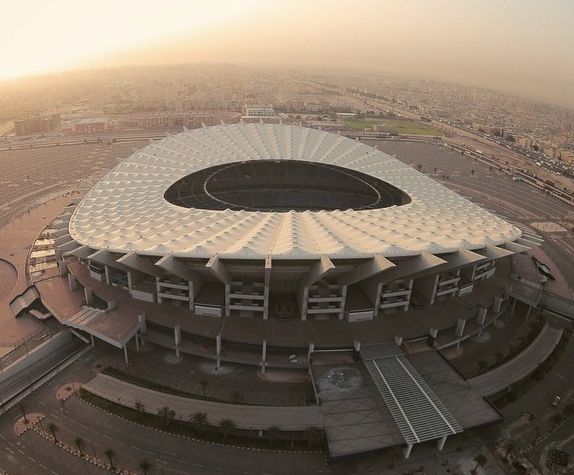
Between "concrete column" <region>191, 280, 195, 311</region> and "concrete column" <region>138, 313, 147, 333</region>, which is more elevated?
"concrete column" <region>191, 280, 195, 311</region>

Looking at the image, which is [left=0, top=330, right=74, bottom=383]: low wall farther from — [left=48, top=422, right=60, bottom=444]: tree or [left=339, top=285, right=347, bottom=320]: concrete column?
[left=339, top=285, right=347, bottom=320]: concrete column

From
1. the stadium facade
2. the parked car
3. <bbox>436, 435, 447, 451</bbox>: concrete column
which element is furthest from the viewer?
the stadium facade

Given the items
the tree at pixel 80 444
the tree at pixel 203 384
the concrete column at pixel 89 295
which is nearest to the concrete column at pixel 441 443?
the tree at pixel 203 384

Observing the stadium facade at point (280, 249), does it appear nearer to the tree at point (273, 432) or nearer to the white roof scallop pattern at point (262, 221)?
the white roof scallop pattern at point (262, 221)

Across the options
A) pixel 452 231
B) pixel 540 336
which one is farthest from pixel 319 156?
pixel 540 336

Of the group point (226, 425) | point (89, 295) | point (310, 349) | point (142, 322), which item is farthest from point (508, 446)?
point (89, 295)

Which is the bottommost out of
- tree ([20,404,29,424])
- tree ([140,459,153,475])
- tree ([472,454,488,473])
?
tree ([20,404,29,424])

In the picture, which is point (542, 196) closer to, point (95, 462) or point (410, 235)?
point (410, 235)

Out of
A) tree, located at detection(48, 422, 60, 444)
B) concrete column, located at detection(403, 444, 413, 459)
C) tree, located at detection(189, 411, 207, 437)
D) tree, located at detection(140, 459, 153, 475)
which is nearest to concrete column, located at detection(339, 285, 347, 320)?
concrete column, located at detection(403, 444, 413, 459)
